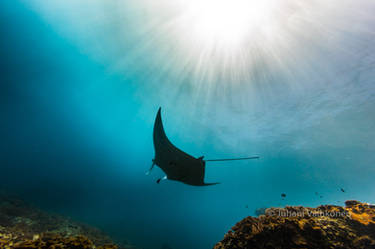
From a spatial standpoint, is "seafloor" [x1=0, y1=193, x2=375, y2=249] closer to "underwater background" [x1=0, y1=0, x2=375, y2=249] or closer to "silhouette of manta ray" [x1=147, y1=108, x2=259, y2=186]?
"silhouette of manta ray" [x1=147, y1=108, x2=259, y2=186]

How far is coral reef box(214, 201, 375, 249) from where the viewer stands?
Result: 1.96 metres

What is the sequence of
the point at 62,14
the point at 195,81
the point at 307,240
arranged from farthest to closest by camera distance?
the point at 195,81, the point at 62,14, the point at 307,240

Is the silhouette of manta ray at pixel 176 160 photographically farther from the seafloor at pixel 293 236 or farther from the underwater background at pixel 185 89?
the underwater background at pixel 185 89

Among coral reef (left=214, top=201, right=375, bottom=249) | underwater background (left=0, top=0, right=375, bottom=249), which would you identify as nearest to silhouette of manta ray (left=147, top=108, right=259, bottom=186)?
coral reef (left=214, top=201, right=375, bottom=249)

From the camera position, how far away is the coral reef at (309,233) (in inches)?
77.3

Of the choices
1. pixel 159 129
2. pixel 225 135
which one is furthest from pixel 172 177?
pixel 225 135

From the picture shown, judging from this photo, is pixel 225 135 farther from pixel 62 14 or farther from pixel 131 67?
pixel 62 14

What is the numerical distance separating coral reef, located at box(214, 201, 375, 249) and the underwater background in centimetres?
1134

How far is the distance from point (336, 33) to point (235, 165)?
1390 inches

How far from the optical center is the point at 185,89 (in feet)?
54.4

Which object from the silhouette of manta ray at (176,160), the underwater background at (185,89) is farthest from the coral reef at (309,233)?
the underwater background at (185,89)

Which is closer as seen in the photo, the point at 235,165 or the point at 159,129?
the point at 159,129

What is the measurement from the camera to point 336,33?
8.84 meters

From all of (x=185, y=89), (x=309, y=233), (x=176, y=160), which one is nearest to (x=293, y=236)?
(x=309, y=233)
